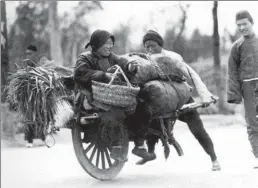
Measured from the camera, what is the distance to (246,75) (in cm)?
775

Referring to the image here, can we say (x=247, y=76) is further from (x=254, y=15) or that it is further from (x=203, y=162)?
(x=203, y=162)

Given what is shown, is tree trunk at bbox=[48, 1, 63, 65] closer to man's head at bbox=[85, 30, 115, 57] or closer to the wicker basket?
man's head at bbox=[85, 30, 115, 57]

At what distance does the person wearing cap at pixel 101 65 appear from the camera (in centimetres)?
648

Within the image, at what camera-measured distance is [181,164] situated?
8.22 metres

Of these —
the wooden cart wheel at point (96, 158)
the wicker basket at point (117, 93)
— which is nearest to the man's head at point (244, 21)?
the wicker basket at point (117, 93)

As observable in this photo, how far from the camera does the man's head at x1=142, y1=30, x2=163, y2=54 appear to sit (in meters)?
7.03

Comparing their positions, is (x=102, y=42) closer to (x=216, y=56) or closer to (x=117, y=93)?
(x=117, y=93)

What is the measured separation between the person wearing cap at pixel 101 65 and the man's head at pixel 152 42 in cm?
50

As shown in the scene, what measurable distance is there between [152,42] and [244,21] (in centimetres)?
137

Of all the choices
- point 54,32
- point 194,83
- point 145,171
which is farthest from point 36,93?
point 54,32

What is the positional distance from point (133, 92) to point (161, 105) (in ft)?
1.75

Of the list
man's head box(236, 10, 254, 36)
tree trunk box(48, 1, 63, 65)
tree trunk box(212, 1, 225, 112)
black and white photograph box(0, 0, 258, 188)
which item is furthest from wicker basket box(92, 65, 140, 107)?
tree trunk box(48, 1, 63, 65)

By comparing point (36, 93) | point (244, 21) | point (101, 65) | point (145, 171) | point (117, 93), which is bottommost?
point (145, 171)

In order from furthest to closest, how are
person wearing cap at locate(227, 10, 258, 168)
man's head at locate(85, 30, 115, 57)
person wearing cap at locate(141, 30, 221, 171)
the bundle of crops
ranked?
person wearing cap at locate(227, 10, 258, 168) < person wearing cap at locate(141, 30, 221, 171) < the bundle of crops < man's head at locate(85, 30, 115, 57)
